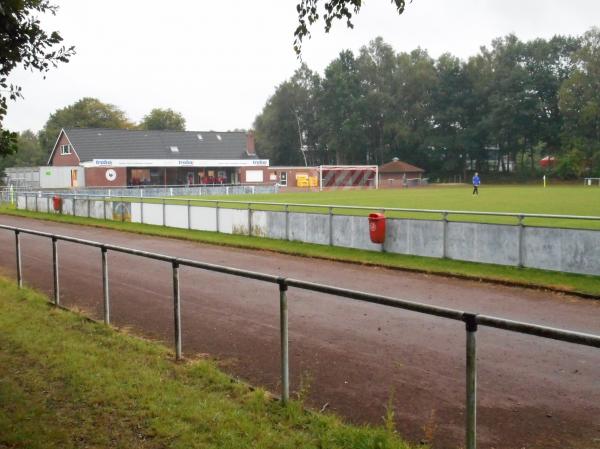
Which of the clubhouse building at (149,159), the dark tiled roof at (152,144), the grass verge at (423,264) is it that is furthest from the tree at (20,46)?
the dark tiled roof at (152,144)

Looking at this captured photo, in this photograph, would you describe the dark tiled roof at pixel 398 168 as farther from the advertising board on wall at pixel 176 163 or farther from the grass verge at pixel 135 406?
the grass verge at pixel 135 406

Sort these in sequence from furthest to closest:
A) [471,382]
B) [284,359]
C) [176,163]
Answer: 1. [176,163]
2. [284,359]
3. [471,382]

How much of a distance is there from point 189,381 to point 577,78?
79.7m

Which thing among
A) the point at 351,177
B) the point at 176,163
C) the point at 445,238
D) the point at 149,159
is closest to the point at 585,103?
the point at 351,177

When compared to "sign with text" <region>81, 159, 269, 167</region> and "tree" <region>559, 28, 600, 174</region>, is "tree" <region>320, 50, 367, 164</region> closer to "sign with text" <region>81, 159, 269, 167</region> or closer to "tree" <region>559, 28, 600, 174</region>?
"sign with text" <region>81, 159, 269, 167</region>

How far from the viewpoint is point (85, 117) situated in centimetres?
10319

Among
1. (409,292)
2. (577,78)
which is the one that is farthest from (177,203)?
(577,78)

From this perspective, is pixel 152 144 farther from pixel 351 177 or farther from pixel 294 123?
pixel 294 123

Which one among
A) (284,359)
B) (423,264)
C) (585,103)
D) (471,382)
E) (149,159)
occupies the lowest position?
(423,264)

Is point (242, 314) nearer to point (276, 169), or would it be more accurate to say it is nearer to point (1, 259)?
point (1, 259)

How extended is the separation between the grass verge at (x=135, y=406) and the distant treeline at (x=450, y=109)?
76.2 meters

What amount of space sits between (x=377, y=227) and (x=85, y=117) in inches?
3775

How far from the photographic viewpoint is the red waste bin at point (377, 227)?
16172mm

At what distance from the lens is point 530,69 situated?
84812mm
